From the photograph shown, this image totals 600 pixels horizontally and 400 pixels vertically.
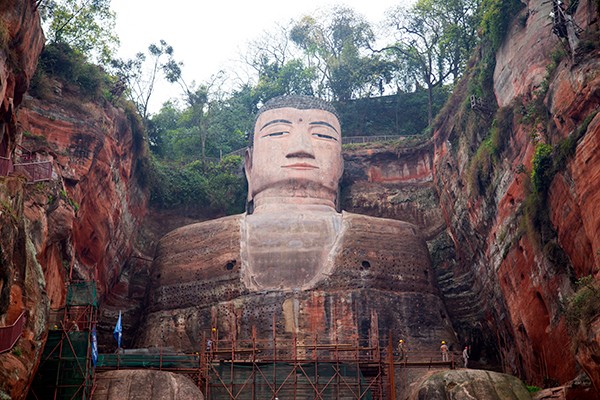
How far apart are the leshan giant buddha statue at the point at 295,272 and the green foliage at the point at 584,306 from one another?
7.47m

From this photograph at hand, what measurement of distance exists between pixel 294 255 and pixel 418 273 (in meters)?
3.29

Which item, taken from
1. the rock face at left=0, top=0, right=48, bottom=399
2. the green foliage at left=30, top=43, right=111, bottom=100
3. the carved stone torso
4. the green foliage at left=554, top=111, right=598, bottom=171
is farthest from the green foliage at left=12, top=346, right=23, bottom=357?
the green foliage at left=554, top=111, right=598, bottom=171

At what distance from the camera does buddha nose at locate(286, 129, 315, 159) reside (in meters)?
25.0

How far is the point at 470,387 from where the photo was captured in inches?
572

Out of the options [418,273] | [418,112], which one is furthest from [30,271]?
[418,112]

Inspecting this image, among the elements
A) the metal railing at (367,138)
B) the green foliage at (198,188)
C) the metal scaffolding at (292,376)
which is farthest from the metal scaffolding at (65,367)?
the metal railing at (367,138)

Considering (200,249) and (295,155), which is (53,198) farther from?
(295,155)

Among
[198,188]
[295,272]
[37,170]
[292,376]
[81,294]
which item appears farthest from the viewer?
[198,188]

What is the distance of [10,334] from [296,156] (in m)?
14.2

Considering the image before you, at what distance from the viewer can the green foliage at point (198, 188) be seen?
88.6ft

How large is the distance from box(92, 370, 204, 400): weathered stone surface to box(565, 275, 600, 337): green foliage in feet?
23.0

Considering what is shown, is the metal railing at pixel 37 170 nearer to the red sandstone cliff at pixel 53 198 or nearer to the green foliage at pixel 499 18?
the red sandstone cliff at pixel 53 198

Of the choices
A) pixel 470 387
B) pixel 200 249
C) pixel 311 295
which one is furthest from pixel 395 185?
pixel 470 387

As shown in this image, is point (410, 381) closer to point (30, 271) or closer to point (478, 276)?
point (478, 276)
